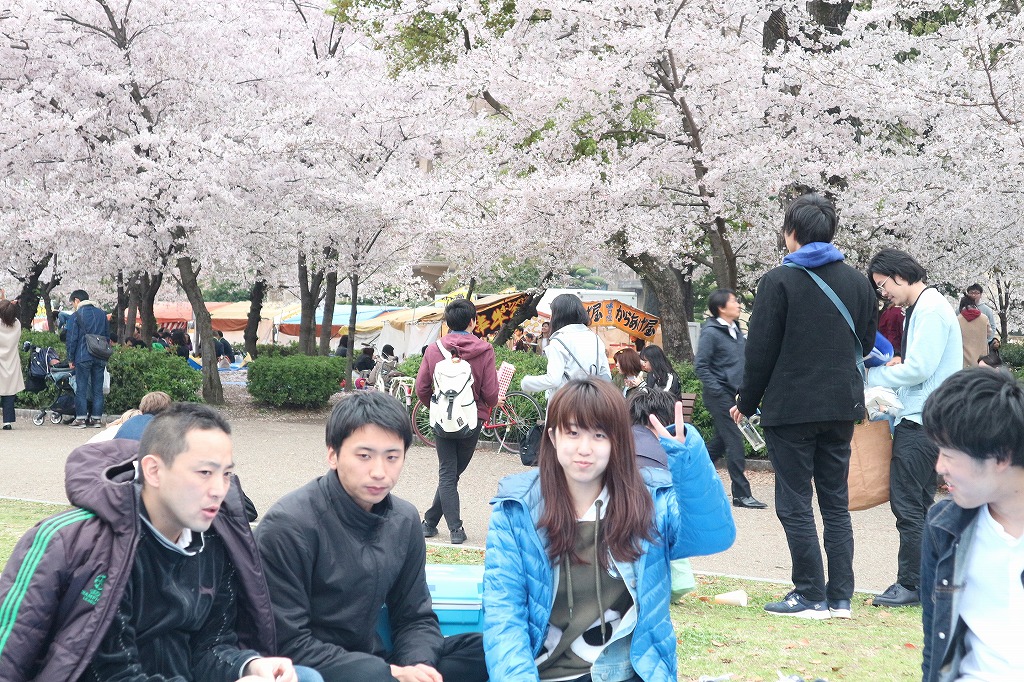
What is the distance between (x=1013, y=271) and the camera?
1948 centimetres

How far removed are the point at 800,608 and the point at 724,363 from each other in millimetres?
3683

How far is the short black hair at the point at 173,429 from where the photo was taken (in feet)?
8.90

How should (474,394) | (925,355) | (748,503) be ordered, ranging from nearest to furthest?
(925,355), (474,394), (748,503)

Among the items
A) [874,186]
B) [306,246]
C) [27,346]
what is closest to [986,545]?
[874,186]

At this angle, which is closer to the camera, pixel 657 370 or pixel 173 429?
pixel 173 429

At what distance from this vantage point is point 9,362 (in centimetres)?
1241

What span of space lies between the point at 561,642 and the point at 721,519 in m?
0.63

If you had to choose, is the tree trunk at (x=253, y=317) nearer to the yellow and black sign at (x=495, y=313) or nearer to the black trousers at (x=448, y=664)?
the yellow and black sign at (x=495, y=313)

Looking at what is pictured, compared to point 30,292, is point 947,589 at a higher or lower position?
lower

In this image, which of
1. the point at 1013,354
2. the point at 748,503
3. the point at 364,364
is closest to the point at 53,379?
the point at 748,503

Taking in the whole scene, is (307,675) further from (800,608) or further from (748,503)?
(748,503)

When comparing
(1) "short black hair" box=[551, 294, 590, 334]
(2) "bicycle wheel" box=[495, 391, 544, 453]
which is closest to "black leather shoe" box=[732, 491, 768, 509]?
(1) "short black hair" box=[551, 294, 590, 334]

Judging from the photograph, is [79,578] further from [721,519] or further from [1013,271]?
[1013,271]

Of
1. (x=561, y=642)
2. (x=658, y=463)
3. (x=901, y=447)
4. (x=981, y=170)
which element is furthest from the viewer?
(x=981, y=170)
